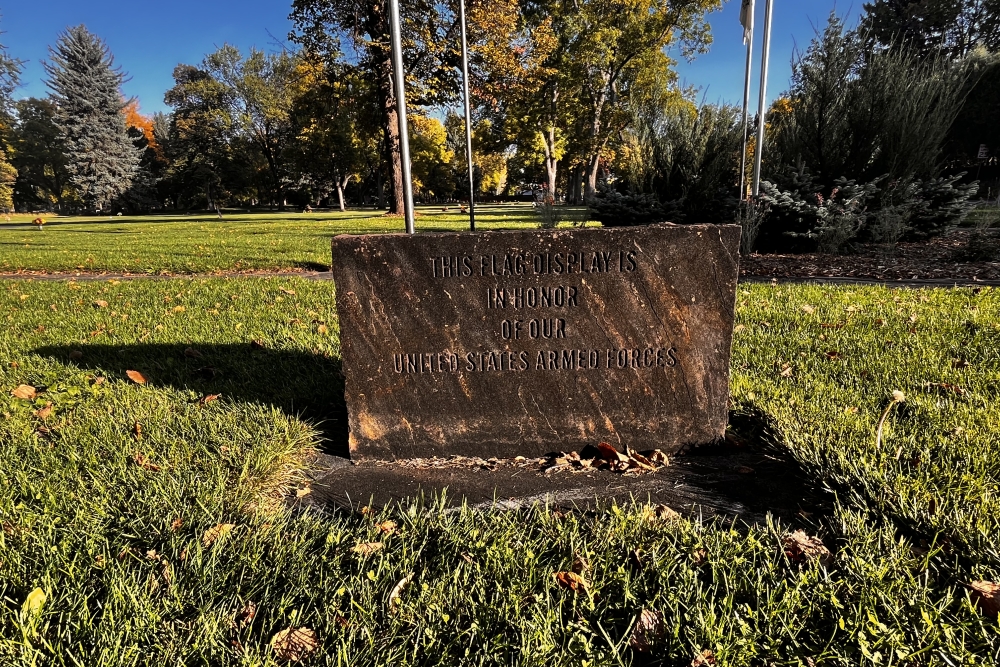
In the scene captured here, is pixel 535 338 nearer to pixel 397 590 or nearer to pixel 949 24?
pixel 397 590

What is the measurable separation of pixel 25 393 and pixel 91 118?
57204 millimetres

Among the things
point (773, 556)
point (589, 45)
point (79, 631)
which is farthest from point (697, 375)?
point (589, 45)

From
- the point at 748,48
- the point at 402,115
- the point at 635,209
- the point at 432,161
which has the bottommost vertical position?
the point at 635,209

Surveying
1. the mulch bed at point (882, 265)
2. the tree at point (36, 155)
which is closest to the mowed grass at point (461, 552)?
the mulch bed at point (882, 265)

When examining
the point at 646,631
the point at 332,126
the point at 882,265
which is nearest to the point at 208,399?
the point at 646,631

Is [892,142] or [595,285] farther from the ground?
[892,142]

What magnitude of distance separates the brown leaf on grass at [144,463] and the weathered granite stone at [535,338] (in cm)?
91

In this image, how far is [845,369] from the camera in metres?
3.81

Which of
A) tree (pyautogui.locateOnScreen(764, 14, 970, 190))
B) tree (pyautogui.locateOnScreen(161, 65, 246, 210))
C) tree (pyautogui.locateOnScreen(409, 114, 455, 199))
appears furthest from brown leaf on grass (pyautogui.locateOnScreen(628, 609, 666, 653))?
tree (pyautogui.locateOnScreen(161, 65, 246, 210))

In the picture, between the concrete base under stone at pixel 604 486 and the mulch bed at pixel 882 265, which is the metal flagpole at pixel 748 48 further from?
the concrete base under stone at pixel 604 486

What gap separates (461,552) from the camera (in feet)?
6.83

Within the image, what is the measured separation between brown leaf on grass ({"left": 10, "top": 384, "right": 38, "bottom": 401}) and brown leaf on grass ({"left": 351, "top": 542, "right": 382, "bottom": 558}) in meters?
2.91

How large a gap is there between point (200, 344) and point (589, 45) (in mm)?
29684

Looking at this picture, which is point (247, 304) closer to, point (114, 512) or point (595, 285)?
point (114, 512)
